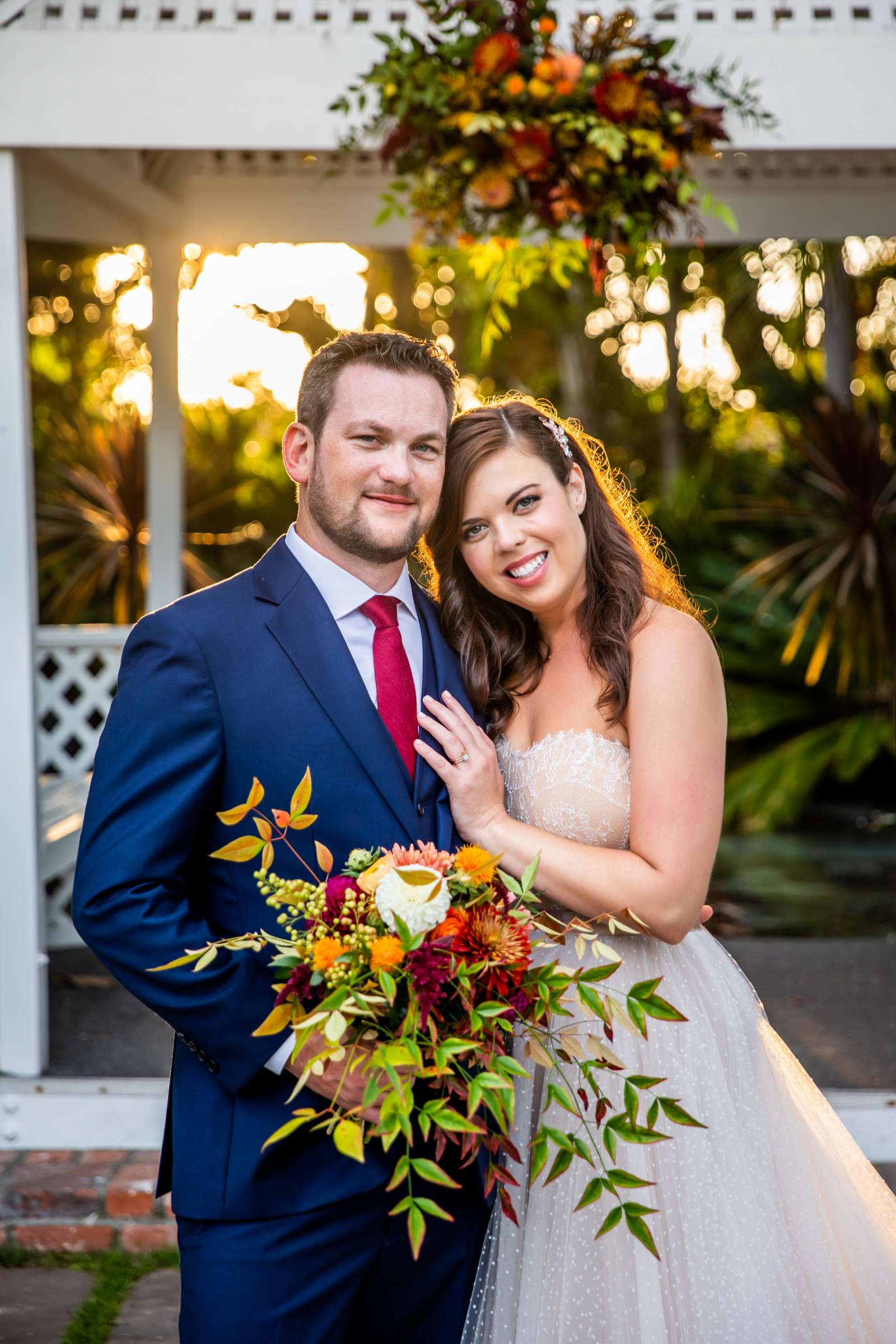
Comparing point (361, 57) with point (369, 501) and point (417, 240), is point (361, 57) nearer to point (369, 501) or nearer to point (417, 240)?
point (417, 240)

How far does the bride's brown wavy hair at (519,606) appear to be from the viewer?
8.52 feet

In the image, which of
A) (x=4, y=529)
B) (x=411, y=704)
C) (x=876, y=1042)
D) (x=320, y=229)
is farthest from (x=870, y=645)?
(x=411, y=704)

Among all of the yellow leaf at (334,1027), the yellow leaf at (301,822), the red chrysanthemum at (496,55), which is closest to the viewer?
the yellow leaf at (334,1027)

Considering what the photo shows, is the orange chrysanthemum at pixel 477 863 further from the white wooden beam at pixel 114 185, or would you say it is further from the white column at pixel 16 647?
the white wooden beam at pixel 114 185

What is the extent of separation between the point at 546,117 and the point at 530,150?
0.10 meters

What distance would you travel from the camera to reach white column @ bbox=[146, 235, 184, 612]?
6.02 meters

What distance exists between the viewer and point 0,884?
13.4ft

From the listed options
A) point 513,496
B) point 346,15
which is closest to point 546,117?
point 346,15

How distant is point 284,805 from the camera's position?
209cm

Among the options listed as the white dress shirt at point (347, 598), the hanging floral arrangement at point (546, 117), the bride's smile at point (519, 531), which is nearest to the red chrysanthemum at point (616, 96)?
the hanging floral arrangement at point (546, 117)

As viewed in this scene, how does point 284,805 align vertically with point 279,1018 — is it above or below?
above

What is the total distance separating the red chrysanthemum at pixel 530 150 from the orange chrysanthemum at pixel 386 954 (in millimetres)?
2788

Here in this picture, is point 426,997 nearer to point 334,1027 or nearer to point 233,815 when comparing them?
point 334,1027

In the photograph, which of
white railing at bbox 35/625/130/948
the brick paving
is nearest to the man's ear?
the brick paving
